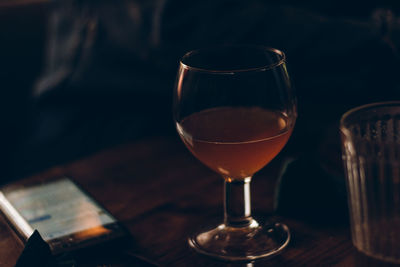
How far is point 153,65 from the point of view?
128cm

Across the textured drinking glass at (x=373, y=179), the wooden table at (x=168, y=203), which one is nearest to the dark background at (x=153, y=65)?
the wooden table at (x=168, y=203)

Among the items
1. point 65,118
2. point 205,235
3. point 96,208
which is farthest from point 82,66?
point 205,235

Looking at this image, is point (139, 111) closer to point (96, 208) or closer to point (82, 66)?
point (82, 66)

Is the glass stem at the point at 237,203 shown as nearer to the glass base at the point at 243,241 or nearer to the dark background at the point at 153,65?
the glass base at the point at 243,241

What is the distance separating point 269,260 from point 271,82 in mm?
206

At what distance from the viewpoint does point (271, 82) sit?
0.65m

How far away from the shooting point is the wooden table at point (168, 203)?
2.15 ft

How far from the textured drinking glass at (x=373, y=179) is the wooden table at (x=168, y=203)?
0.02m

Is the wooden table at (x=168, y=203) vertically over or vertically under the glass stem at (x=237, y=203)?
under

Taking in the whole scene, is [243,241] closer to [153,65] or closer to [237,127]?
[237,127]

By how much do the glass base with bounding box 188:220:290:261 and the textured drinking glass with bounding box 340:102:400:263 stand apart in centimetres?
14

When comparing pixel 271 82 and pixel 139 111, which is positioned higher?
pixel 271 82

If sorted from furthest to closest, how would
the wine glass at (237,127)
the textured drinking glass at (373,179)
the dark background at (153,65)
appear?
1. the dark background at (153,65)
2. the wine glass at (237,127)
3. the textured drinking glass at (373,179)

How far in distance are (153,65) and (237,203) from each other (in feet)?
2.15
